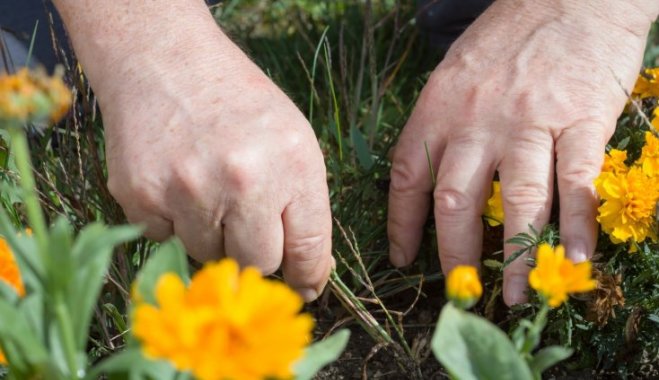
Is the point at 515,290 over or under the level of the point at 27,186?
under

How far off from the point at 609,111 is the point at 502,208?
0.24 m

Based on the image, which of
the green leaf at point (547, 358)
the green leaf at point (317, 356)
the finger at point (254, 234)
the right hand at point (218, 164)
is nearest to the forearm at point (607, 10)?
the right hand at point (218, 164)

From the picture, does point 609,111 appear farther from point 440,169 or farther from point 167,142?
point 167,142

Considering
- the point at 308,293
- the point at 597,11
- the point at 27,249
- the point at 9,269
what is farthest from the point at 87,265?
the point at 597,11

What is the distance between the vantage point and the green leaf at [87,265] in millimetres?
653

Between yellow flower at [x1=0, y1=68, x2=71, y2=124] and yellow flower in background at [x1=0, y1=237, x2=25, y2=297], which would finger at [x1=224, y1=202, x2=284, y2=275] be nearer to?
yellow flower in background at [x1=0, y1=237, x2=25, y2=297]

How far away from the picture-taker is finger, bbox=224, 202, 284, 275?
112 centimetres

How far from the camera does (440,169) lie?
136 centimetres

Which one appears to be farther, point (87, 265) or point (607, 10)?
point (607, 10)

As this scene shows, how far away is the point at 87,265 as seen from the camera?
28.3 inches

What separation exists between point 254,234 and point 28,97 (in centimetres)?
57

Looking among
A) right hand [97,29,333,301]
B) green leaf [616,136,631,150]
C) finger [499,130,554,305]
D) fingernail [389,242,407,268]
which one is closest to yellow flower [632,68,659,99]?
green leaf [616,136,631,150]

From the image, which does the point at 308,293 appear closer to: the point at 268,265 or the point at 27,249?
the point at 268,265

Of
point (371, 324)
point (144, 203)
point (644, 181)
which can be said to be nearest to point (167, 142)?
point (144, 203)
